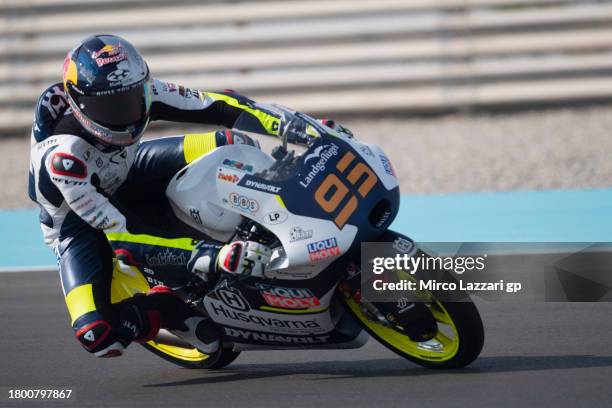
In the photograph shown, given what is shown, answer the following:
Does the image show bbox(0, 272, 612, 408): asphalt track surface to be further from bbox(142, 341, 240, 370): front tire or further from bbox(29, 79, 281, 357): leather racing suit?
bbox(29, 79, 281, 357): leather racing suit

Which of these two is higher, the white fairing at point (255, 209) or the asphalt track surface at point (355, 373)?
the white fairing at point (255, 209)

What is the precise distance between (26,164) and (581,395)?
27.5ft

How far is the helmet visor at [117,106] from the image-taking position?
15.9 ft

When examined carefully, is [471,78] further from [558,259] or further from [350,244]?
[350,244]

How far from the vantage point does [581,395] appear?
4418 mm

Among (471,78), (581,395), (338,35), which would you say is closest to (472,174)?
(471,78)

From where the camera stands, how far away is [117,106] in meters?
4.86

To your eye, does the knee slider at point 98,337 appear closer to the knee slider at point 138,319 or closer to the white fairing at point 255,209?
the knee slider at point 138,319

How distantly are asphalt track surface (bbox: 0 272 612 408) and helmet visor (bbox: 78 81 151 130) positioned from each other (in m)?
1.32

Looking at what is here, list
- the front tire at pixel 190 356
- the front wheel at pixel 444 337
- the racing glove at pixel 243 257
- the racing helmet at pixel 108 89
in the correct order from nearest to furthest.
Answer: the racing glove at pixel 243 257
the front wheel at pixel 444 337
the racing helmet at pixel 108 89
the front tire at pixel 190 356

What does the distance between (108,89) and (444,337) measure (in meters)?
1.94

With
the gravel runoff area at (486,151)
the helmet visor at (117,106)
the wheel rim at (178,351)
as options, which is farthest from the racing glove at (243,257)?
the gravel runoff area at (486,151)

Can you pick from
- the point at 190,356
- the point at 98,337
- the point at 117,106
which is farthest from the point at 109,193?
the point at 190,356

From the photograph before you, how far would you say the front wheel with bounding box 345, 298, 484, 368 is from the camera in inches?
186
